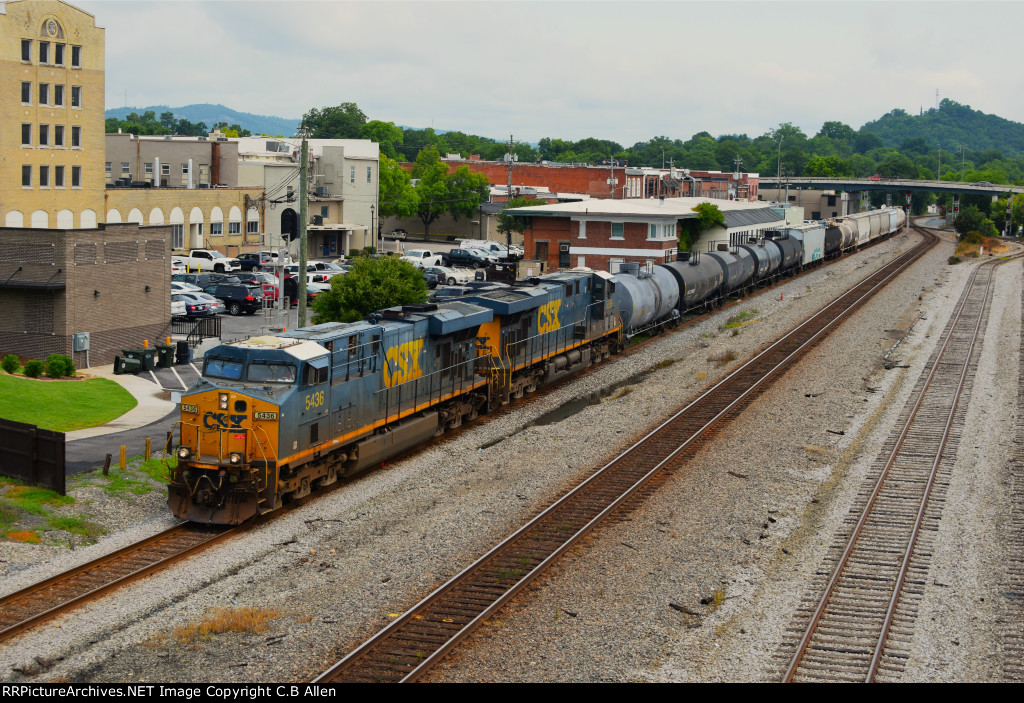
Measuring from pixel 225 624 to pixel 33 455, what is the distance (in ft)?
29.9

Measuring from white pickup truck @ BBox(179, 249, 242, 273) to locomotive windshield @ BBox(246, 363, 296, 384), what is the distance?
49.0 meters

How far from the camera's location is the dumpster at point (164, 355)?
1544 inches

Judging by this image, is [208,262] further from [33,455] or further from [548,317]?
[33,455]

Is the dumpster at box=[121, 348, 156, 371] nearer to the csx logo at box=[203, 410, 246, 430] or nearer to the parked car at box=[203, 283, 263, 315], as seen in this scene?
the parked car at box=[203, 283, 263, 315]

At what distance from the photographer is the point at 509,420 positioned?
32.2m

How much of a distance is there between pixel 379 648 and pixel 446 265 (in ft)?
231

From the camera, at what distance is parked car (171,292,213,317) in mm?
51000

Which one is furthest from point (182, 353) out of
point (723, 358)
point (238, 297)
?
point (723, 358)

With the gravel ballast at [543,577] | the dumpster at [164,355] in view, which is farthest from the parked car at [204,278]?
the gravel ballast at [543,577]

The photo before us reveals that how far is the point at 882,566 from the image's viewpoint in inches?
769

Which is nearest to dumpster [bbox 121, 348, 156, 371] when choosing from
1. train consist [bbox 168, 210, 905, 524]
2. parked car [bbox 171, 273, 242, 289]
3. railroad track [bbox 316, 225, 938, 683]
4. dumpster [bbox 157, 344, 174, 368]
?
dumpster [bbox 157, 344, 174, 368]

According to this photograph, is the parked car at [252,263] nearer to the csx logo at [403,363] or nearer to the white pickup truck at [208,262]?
the white pickup truck at [208,262]
